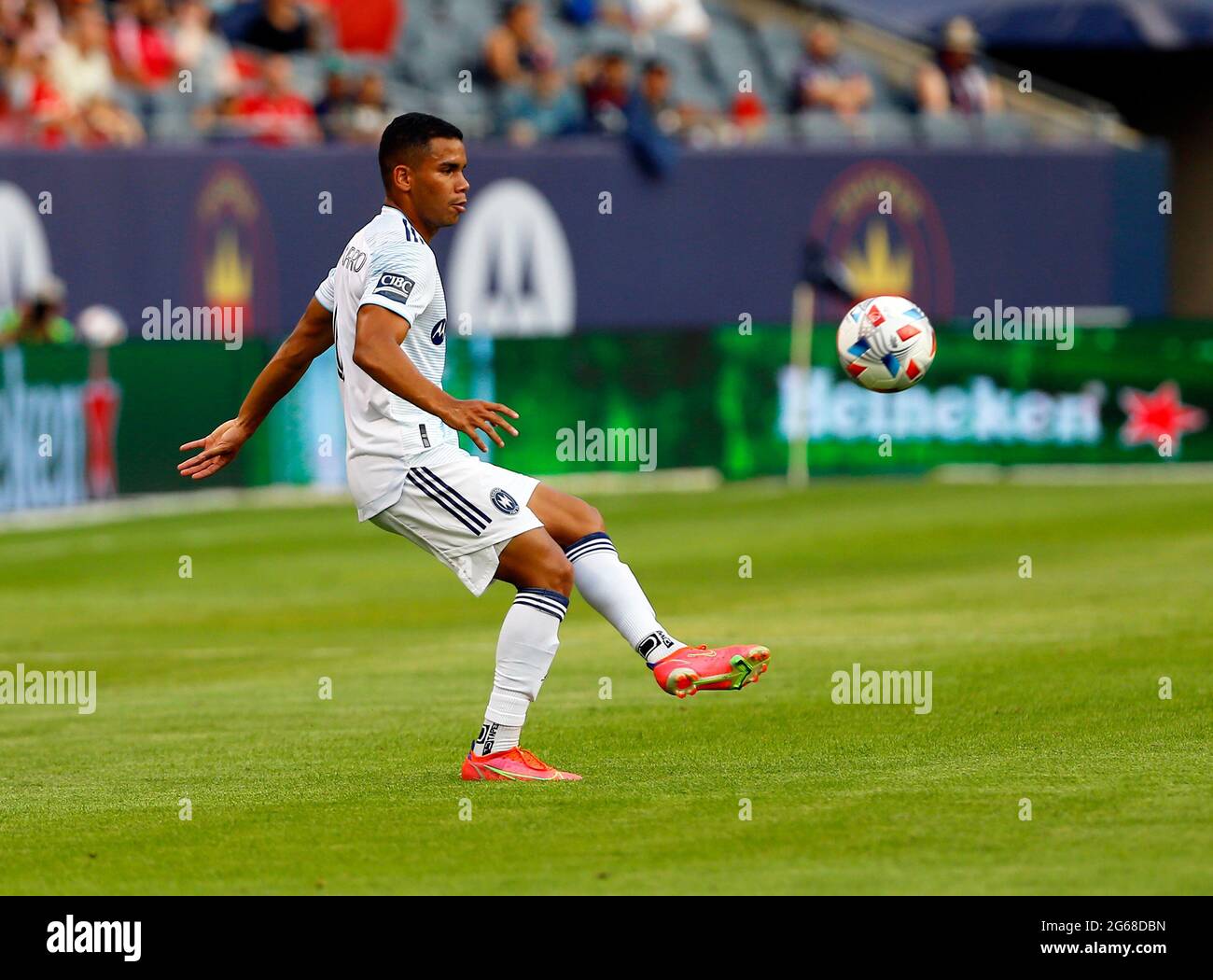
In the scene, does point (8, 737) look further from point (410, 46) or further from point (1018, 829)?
point (410, 46)

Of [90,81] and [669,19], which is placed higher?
[669,19]

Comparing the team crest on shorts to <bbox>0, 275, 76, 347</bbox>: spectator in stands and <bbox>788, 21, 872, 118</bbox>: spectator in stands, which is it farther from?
<bbox>788, 21, 872, 118</bbox>: spectator in stands

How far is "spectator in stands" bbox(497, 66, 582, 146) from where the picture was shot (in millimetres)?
27359

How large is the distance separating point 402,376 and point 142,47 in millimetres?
18220

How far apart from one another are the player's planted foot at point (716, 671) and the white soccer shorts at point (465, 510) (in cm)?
74

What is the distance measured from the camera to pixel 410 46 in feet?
92.5

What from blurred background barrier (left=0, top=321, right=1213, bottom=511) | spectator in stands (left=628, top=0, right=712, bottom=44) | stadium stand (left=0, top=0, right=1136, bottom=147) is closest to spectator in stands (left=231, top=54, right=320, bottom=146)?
stadium stand (left=0, top=0, right=1136, bottom=147)

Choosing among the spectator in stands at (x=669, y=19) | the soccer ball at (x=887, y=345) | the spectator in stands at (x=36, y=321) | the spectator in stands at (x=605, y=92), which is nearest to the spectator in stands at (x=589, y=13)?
the spectator in stands at (x=669, y=19)

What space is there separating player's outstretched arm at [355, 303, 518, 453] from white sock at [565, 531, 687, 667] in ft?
2.40

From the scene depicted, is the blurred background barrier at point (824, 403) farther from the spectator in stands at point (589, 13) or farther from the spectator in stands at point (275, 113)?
the spectator in stands at point (589, 13)

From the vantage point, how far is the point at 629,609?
8.44m

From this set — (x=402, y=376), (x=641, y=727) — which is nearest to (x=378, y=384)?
(x=402, y=376)

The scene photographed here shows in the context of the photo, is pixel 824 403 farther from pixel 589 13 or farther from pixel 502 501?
pixel 502 501
